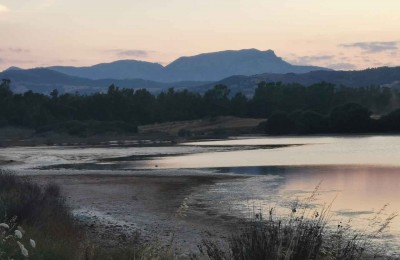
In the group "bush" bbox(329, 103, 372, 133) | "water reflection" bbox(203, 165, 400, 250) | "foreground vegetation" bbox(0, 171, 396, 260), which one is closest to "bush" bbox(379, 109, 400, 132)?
"bush" bbox(329, 103, 372, 133)

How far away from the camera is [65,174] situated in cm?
4631

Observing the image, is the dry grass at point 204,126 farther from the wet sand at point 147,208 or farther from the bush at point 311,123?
the wet sand at point 147,208

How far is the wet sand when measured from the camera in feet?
64.4

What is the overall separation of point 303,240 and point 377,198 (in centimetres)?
1977

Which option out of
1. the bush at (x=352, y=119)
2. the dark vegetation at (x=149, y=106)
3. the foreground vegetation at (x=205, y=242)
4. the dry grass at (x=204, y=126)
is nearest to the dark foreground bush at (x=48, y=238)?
the foreground vegetation at (x=205, y=242)

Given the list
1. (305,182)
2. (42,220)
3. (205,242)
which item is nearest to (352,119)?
(305,182)

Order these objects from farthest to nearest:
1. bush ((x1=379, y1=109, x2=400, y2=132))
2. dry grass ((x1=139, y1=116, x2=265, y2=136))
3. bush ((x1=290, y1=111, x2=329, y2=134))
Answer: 1. dry grass ((x1=139, y1=116, x2=265, y2=136))
2. bush ((x1=290, y1=111, x2=329, y2=134))
3. bush ((x1=379, y1=109, x2=400, y2=132))

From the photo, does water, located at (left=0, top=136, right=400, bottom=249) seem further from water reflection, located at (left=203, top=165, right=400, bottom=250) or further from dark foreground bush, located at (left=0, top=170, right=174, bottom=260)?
dark foreground bush, located at (left=0, top=170, right=174, bottom=260)

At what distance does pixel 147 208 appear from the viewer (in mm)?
27234

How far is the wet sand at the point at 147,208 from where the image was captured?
19.6m

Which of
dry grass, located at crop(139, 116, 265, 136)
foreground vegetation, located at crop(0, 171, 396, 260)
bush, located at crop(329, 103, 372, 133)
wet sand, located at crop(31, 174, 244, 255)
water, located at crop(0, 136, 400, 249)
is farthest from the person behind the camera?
dry grass, located at crop(139, 116, 265, 136)

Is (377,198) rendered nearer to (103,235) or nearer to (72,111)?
(103,235)

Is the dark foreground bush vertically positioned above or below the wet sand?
above

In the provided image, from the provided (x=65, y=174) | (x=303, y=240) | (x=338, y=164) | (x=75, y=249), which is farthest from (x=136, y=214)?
(x=338, y=164)
